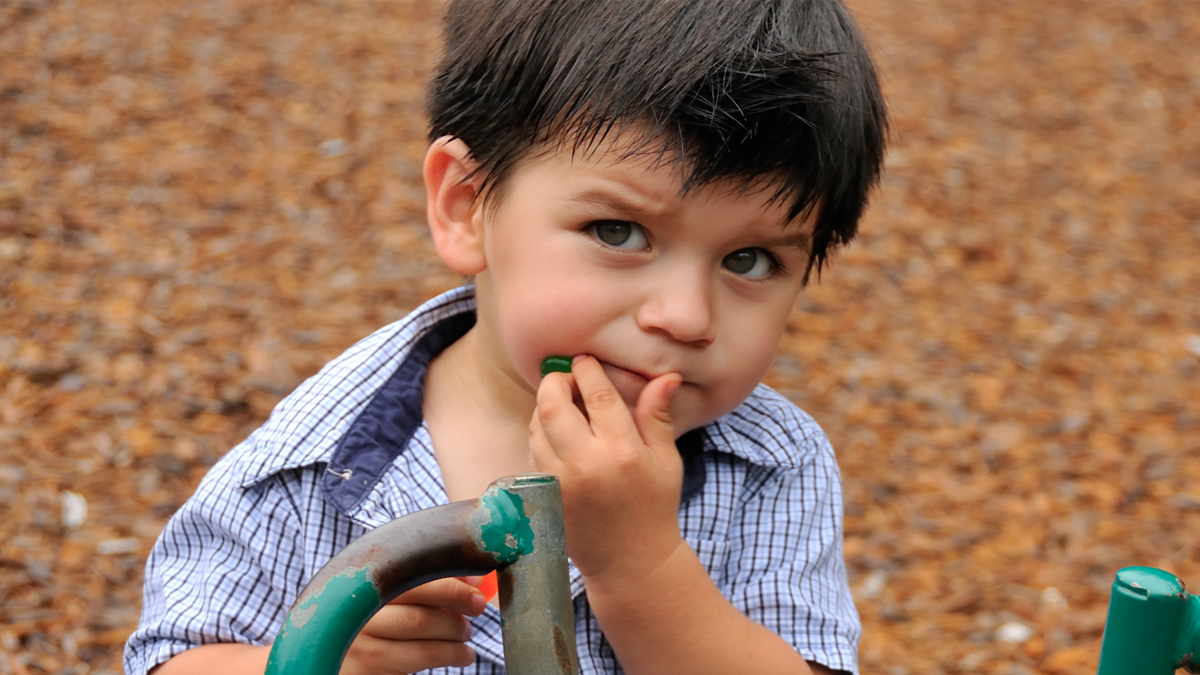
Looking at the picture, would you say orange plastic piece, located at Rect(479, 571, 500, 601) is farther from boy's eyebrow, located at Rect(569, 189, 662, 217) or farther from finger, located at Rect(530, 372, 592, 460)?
boy's eyebrow, located at Rect(569, 189, 662, 217)

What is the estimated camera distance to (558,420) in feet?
4.48

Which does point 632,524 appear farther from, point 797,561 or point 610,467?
point 797,561

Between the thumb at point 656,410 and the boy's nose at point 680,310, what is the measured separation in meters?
0.06

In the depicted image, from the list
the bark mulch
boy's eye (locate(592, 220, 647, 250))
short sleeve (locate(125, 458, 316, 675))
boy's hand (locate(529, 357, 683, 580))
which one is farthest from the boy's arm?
the bark mulch

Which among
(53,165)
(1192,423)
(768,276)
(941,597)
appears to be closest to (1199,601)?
(768,276)

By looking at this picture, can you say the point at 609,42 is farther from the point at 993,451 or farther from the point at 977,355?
the point at 977,355

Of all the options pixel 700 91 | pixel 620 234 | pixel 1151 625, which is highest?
pixel 700 91

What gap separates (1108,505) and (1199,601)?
2493mm

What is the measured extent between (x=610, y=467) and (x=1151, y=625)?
59 centimetres

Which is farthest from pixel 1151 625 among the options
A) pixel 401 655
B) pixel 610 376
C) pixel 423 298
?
pixel 423 298

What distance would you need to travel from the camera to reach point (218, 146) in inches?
184

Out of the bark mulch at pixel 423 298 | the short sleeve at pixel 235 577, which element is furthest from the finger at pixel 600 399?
the bark mulch at pixel 423 298

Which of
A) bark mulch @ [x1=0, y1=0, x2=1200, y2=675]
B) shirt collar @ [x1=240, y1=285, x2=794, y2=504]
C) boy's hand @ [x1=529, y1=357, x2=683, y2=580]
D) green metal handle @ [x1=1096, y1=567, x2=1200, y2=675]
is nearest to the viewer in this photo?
green metal handle @ [x1=1096, y1=567, x2=1200, y2=675]

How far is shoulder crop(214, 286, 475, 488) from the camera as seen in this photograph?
158 centimetres
